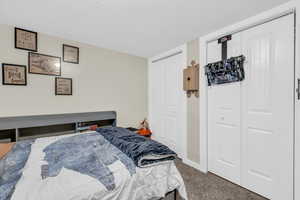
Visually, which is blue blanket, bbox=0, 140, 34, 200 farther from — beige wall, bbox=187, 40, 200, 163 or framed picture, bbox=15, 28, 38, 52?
beige wall, bbox=187, 40, 200, 163

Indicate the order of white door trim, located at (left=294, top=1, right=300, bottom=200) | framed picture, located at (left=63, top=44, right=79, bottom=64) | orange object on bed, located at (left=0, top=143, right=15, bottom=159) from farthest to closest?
framed picture, located at (left=63, top=44, right=79, bottom=64) < white door trim, located at (left=294, top=1, right=300, bottom=200) < orange object on bed, located at (left=0, top=143, right=15, bottom=159)

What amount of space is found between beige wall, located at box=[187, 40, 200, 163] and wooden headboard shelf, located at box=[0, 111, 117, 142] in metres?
1.56

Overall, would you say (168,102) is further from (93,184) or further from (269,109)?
(93,184)

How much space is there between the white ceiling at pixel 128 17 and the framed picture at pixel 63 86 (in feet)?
2.46

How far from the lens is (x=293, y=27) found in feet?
4.85

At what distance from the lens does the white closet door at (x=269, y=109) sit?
151 centimetres

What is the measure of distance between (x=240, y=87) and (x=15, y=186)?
2.37 meters

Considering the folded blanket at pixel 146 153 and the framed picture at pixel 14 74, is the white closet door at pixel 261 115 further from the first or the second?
the framed picture at pixel 14 74

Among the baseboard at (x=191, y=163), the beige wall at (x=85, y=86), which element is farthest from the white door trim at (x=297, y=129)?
the beige wall at (x=85, y=86)

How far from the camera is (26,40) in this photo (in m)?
A: 2.16

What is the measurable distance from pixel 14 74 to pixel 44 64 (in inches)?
16.3

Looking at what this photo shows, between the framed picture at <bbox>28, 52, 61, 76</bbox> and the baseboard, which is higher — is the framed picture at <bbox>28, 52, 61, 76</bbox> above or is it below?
above

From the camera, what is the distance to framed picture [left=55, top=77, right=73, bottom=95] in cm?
243

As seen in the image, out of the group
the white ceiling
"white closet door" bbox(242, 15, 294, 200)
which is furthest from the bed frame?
"white closet door" bbox(242, 15, 294, 200)
